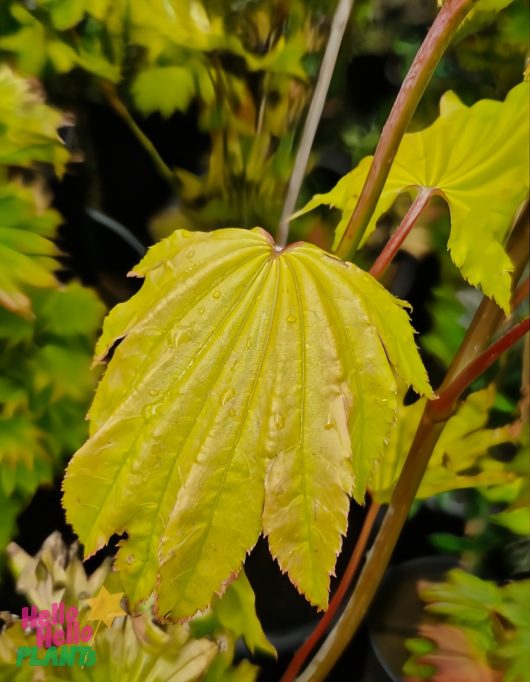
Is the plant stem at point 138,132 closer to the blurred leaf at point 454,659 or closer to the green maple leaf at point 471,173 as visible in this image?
the green maple leaf at point 471,173

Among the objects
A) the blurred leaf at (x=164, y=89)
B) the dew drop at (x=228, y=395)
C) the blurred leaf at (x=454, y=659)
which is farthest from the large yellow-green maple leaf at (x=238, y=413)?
the blurred leaf at (x=454, y=659)

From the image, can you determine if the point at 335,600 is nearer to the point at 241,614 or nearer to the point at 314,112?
the point at 241,614

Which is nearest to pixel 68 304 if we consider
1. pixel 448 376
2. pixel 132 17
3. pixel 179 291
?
pixel 179 291

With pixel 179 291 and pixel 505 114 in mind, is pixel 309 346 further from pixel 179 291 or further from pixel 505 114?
pixel 505 114

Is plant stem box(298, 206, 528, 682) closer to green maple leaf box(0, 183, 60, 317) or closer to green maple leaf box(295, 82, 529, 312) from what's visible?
green maple leaf box(295, 82, 529, 312)

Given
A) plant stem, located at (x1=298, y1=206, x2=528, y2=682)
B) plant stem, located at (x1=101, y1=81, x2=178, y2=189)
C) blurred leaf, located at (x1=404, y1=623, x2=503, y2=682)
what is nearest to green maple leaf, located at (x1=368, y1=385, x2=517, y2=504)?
plant stem, located at (x1=298, y1=206, x2=528, y2=682)

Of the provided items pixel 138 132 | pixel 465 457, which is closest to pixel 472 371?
pixel 465 457
